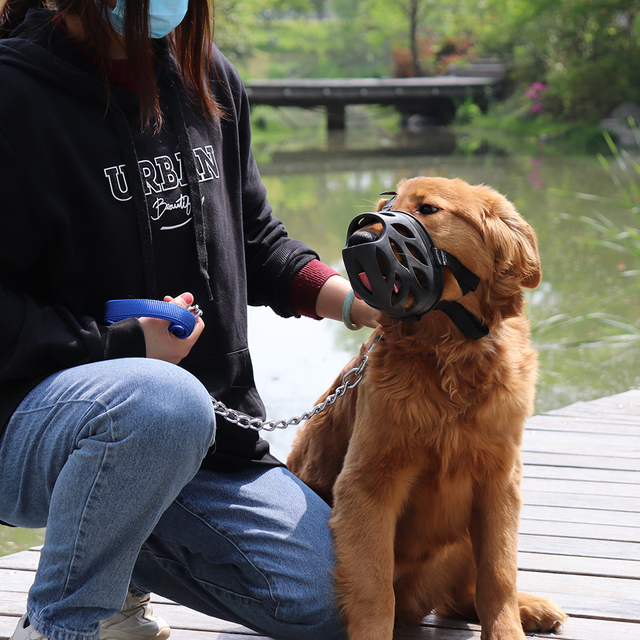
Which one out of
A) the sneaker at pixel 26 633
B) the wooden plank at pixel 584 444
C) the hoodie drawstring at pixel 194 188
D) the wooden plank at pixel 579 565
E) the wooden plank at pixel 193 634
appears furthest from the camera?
the wooden plank at pixel 584 444

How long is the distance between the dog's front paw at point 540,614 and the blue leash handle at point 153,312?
1.10 meters

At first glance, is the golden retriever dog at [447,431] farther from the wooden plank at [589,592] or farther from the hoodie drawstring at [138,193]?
the hoodie drawstring at [138,193]

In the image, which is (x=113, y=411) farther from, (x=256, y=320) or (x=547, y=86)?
(x=547, y=86)

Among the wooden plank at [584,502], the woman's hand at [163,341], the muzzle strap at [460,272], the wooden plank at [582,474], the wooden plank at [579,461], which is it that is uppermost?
the muzzle strap at [460,272]

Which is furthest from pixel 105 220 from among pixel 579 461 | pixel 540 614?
pixel 579 461

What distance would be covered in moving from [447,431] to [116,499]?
2.43 ft

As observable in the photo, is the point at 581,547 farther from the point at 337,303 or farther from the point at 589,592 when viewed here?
the point at 337,303

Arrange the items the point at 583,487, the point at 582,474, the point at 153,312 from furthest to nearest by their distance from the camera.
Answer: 1. the point at 582,474
2. the point at 583,487
3. the point at 153,312

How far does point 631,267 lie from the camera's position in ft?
24.3

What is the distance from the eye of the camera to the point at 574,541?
2438 millimetres

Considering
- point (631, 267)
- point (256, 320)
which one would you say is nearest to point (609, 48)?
point (631, 267)

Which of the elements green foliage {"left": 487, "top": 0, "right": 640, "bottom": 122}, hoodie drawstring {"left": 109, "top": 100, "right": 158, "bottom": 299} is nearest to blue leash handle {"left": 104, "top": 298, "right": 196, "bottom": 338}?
hoodie drawstring {"left": 109, "top": 100, "right": 158, "bottom": 299}

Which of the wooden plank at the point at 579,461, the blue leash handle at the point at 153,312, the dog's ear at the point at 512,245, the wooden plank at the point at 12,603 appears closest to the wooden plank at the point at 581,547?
the wooden plank at the point at 579,461

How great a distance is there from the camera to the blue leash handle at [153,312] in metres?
1.65
